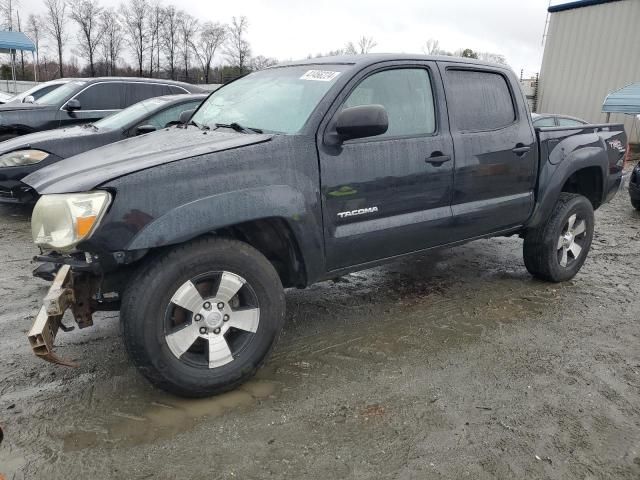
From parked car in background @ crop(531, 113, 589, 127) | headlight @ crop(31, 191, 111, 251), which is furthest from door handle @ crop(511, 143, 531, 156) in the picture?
parked car in background @ crop(531, 113, 589, 127)

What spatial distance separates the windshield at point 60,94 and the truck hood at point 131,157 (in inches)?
209

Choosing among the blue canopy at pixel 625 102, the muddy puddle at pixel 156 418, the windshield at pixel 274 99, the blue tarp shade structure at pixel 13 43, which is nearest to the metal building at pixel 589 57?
the blue canopy at pixel 625 102

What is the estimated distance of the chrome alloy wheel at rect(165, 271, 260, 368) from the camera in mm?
2635

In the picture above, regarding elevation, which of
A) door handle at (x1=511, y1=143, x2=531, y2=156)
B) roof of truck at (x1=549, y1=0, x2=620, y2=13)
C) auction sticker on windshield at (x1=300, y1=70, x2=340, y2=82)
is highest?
roof of truck at (x1=549, y1=0, x2=620, y2=13)

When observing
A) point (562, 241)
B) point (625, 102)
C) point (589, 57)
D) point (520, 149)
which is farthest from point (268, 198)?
point (589, 57)

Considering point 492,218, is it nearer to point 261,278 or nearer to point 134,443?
point 261,278

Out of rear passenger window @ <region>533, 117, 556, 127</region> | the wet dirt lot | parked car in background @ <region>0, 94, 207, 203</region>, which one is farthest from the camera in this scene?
rear passenger window @ <region>533, 117, 556, 127</region>

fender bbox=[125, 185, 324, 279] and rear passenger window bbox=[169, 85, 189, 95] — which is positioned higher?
rear passenger window bbox=[169, 85, 189, 95]

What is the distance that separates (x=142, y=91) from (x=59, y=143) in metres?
2.63

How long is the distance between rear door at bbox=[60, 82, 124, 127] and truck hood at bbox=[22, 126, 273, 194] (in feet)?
16.3

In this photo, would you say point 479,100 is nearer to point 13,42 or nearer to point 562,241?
point 562,241

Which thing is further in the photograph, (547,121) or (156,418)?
(547,121)

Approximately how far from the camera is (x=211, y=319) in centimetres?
273

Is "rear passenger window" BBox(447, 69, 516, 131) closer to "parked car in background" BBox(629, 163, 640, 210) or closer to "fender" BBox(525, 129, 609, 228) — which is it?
"fender" BBox(525, 129, 609, 228)
